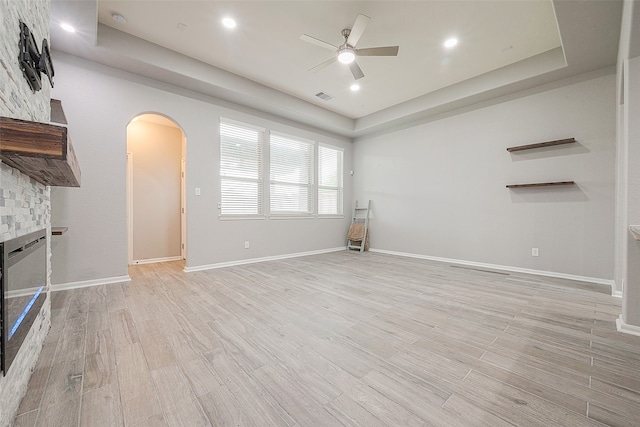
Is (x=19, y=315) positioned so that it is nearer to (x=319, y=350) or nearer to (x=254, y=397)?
(x=254, y=397)

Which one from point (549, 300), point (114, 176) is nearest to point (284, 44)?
point (114, 176)

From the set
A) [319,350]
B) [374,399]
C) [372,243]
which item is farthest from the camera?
[372,243]

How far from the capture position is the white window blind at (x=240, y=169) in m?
4.44

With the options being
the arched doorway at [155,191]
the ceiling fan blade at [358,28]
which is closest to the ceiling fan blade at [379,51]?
the ceiling fan blade at [358,28]

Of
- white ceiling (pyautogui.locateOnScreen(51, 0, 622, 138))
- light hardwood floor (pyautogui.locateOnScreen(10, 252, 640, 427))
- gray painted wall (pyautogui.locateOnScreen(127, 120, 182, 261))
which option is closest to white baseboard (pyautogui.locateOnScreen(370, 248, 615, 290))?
light hardwood floor (pyautogui.locateOnScreen(10, 252, 640, 427))

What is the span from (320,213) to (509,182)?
3.73 metres

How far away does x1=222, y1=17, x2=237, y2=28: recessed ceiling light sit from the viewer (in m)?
2.91

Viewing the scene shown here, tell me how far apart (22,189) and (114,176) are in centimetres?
242

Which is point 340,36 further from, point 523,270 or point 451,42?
point 523,270

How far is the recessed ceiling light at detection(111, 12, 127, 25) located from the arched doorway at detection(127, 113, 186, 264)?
1.81m

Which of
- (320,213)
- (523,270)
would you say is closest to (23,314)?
(320,213)

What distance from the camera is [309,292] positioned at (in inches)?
117

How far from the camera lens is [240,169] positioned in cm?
465

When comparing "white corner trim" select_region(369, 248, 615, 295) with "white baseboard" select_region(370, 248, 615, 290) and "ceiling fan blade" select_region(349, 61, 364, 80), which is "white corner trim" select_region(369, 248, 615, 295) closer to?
"white baseboard" select_region(370, 248, 615, 290)
